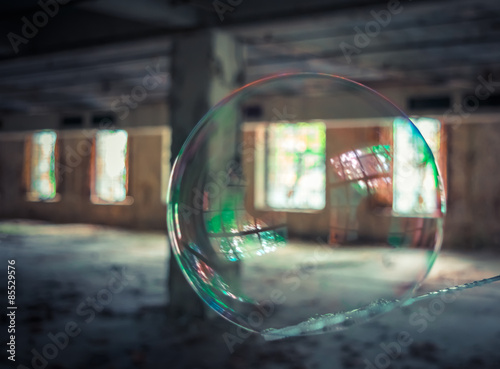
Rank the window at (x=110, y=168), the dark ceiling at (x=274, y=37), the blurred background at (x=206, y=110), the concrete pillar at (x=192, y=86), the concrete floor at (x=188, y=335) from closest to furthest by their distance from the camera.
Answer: the concrete floor at (x=188, y=335) → the blurred background at (x=206, y=110) → the dark ceiling at (x=274, y=37) → the concrete pillar at (x=192, y=86) → the window at (x=110, y=168)

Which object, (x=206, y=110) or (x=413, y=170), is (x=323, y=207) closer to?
(x=413, y=170)

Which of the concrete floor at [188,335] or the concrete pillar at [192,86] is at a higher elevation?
the concrete pillar at [192,86]

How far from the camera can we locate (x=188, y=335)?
4.22 m

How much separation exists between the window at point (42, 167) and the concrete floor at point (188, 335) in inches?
368

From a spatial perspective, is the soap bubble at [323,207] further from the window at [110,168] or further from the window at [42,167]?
the window at [42,167]

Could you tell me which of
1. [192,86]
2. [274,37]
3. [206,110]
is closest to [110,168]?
[274,37]

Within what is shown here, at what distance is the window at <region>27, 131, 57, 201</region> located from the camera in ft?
51.9

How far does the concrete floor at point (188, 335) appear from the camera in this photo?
363 cm

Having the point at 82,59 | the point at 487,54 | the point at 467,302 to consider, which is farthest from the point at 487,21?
the point at 82,59

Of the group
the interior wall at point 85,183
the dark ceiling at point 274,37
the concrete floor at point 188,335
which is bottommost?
the concrete floor at point 188,335

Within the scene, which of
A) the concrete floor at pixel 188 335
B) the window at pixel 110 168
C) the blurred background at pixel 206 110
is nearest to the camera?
the concrete floor at pixel 188 335

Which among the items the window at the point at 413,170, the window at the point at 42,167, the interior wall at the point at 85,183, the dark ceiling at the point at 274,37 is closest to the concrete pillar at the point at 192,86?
the dark ceiling at the point at 274,37

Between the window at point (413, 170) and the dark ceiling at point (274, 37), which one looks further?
the dark ceiling at point (274, 37)

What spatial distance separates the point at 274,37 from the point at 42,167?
1237cm
